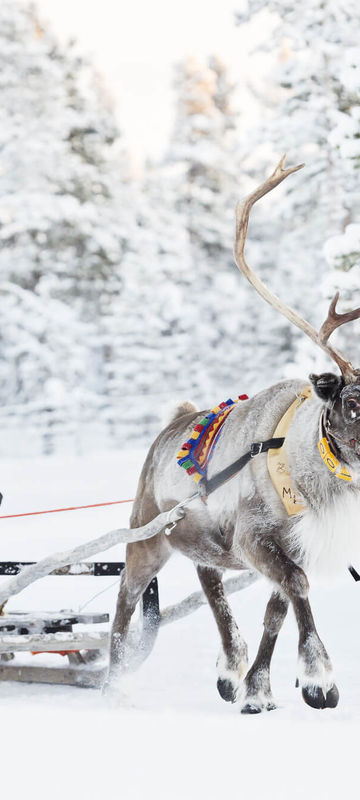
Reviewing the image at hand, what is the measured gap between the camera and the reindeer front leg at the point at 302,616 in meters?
3.51

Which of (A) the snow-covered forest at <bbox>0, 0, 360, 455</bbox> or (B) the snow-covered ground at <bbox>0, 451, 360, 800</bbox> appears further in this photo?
(A) the snow-covered forest at <bbox>0, 0, 360, 455</bbox>

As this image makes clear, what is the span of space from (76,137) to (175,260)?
15.4ft

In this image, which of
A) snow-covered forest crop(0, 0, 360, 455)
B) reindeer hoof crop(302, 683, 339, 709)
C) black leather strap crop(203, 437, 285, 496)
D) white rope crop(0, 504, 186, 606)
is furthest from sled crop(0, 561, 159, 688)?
snow-covered forest crop(0, 0, 360, 455)

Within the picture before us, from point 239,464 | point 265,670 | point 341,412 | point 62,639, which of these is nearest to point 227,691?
point 265,670

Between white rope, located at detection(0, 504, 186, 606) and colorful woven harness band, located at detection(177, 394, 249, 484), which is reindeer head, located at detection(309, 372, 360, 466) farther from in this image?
white rope, located at detection(0, 504, 186, 606)

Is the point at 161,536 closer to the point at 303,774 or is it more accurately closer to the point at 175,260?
the point at 303,774

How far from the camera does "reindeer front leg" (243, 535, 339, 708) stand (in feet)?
11.5

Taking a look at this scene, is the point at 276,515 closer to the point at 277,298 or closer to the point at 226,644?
the point at 226,644

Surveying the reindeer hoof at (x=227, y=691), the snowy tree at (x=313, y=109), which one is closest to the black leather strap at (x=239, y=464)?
the reindeer hoof at (x=227, y=691)

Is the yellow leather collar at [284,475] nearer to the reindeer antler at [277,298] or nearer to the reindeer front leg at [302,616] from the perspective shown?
the reindeer front leg at [302,616]

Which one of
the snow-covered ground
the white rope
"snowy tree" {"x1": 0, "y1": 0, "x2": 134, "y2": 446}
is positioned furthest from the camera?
"snowy tree" {"x1": 0, "y1": 0, "x2": 134, "y2": 446}

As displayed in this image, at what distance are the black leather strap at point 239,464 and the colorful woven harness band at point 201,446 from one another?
116 mm

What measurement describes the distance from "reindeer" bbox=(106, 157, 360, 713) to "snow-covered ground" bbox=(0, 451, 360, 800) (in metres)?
0.17

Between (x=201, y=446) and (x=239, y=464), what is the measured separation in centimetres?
46
